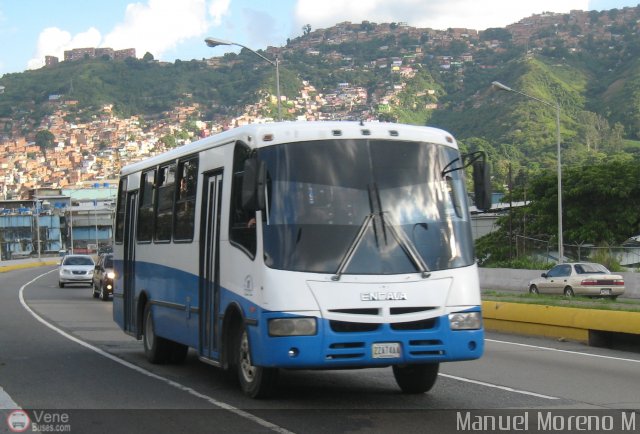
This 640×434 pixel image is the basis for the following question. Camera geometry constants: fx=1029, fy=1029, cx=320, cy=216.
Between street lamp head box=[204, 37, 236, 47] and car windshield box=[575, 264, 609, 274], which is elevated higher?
street lamp head box=[204, 37, 236, 47]

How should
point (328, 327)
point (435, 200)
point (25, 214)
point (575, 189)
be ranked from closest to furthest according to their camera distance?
point (328, 327)
point (435, 200)
point (575, 189)
point (25, 214)

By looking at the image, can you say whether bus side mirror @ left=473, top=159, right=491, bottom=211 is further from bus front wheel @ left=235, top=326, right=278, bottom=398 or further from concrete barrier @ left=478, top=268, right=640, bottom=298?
concrete barrier @ left=478, top=268, right=640, bottom=298

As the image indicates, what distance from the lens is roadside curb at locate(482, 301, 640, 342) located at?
1747cm

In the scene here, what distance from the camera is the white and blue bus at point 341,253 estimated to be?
1005cm

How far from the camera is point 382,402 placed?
36.0 ft

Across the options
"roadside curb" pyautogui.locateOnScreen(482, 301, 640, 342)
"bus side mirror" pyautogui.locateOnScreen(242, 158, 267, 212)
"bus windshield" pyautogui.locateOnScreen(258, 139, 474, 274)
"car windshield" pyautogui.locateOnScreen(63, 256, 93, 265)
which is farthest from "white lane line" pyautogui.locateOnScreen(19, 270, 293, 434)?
"car windshield" pyautogui.locateOnScreen(63, 256, 93, 265)

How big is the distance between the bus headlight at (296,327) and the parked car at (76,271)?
34.7 meters

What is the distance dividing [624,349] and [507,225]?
154 feet

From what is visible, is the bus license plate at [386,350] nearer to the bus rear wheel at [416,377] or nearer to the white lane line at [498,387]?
the bus rear wheel at [416,377]

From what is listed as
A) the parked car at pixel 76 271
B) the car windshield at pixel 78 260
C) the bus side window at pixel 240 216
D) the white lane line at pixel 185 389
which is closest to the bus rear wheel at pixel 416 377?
the white lane line at pixel 185 389

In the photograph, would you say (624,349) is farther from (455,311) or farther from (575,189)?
(575,189)

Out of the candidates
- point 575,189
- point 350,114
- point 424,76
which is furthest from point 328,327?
point 424,76

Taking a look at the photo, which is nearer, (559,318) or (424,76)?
(559,318)

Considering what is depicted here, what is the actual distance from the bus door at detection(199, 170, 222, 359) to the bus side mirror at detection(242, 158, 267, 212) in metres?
1.50
